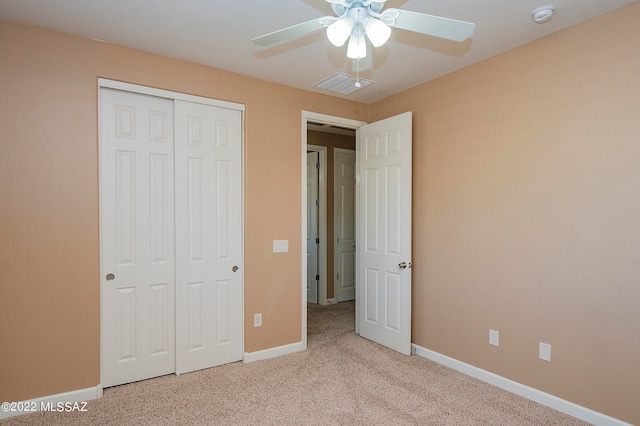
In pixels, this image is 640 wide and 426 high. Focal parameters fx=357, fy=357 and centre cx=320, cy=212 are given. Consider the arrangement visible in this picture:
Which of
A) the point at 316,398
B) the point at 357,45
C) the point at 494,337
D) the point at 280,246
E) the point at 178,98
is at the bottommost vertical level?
Answer: the point at 316,398

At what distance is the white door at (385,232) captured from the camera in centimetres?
352

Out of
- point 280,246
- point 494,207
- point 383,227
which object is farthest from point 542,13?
point 280,246

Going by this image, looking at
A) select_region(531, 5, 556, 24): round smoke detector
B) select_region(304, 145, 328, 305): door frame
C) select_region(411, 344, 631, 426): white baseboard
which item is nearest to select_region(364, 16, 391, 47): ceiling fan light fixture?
select_region(531, 5, 556, 24): round smoke detector

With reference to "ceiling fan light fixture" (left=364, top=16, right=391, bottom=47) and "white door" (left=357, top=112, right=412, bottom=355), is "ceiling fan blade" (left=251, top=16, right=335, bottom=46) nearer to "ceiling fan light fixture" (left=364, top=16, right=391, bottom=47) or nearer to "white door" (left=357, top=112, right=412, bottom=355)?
"ceiling fan light fixture" (left=364, top=16, right=391, bottom=47)

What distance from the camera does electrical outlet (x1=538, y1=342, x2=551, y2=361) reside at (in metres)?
2.57

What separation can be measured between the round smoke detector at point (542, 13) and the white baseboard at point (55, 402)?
4.00 meters

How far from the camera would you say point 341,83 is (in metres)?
3.47

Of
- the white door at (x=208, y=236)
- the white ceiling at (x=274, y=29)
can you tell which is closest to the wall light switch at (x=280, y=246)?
the white door at (x=208, y=236)

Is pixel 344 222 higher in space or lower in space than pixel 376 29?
lower

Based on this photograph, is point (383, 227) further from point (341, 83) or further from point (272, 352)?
point (272, 352)

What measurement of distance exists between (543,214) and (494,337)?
1071mm

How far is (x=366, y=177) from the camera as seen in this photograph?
399 cm

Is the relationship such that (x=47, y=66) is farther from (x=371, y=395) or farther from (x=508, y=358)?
(x=508, y=358)

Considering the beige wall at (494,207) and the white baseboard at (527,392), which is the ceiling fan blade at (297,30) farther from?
the white baseboard at (527,392)
